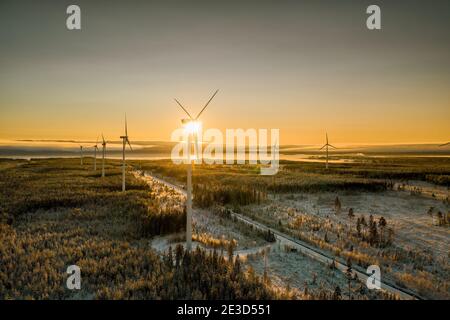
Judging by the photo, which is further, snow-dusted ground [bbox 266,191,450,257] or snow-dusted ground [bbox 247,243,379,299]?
snow-dusted ground [bbox 266,191,450,257]

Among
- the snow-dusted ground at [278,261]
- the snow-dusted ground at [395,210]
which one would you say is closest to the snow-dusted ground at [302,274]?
the snow-dusted ground at [278,261]

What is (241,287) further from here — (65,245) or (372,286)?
(65,245)

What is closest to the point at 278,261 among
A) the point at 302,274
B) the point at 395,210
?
the point at 302,274

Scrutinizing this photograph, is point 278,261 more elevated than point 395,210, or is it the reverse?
point 278,261

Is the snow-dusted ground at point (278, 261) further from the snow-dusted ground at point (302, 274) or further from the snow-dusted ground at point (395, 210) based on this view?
the snow-dusted ground at point (395, 210)

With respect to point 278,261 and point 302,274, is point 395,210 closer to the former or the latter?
point 278,261

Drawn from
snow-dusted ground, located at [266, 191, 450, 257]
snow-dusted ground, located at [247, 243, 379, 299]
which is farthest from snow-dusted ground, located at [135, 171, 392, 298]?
snow-dusted ground, located at [266, 191, 450, 257]

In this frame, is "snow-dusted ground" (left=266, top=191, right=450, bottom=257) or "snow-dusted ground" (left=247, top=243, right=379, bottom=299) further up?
"snow-dusted ground" (left=247, top=243, right=379, bottom=299)

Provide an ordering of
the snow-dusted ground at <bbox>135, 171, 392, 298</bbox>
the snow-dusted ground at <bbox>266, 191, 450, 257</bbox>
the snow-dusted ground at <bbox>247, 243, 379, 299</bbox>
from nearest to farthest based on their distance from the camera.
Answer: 1. the snow-dusted ground at <bbox>247, 243, 379, 299</bbox>
2. the snow-dusted ground at <bbox>135, 171, 392, 298</bbox>
3. the snow-dusted ground at <bbox>266, 191, 450, 257</bbox>

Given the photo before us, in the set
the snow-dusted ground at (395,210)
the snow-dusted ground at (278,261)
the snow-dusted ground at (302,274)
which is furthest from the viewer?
the snow-dusted ground at (395,210)

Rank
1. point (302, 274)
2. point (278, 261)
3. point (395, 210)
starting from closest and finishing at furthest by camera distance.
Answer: point (302, 274)
point (278, 261)
point (395, 210)

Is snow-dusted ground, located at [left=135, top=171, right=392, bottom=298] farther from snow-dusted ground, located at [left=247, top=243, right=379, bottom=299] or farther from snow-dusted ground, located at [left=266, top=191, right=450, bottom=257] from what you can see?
snow-dusted ground, located at [left=266, top=191, right=450, bottom=257]
